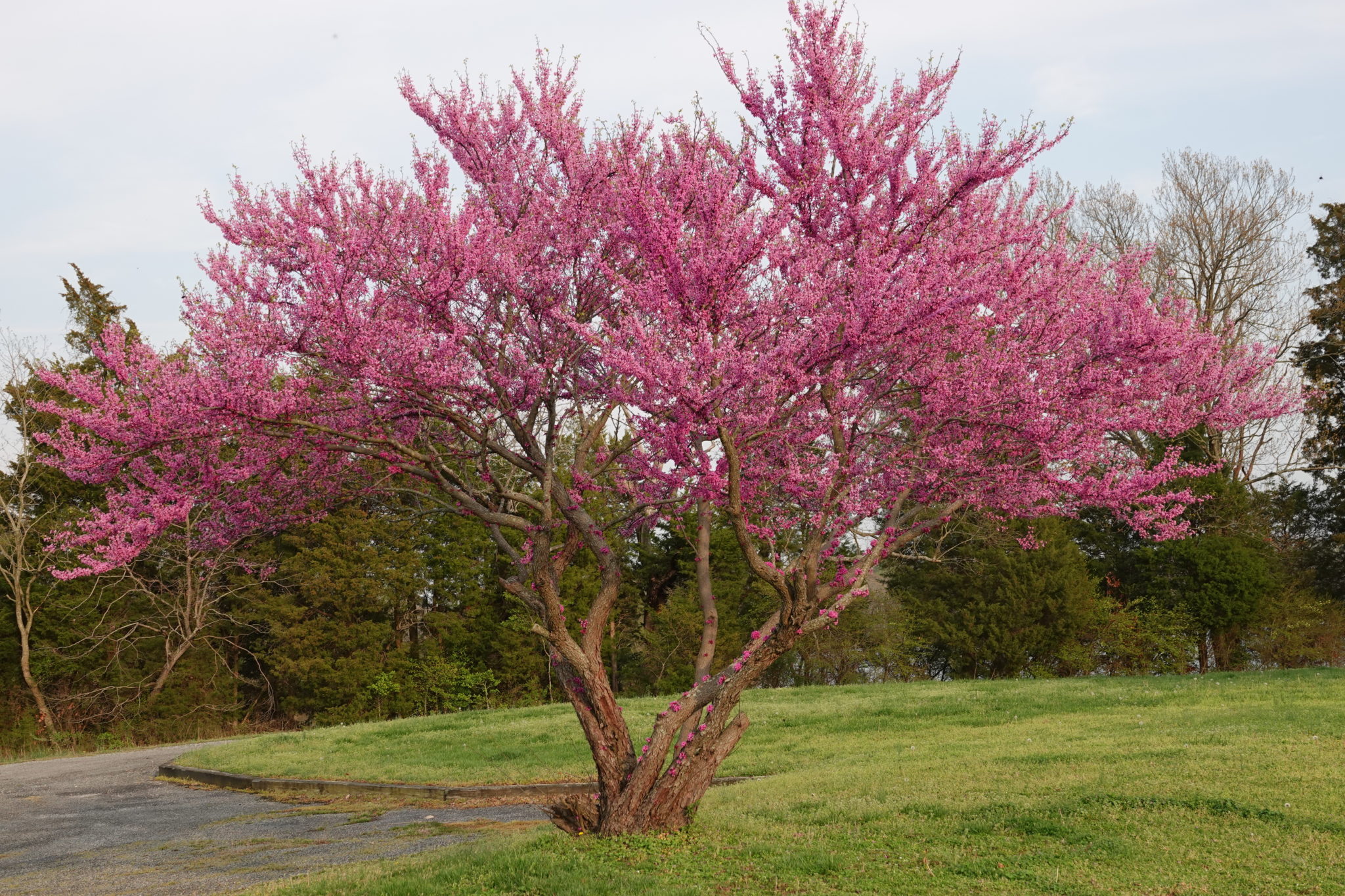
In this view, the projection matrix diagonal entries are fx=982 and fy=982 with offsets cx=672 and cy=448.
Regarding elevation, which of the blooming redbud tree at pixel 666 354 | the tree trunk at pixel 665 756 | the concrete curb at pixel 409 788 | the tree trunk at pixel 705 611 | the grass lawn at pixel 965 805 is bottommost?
the concrete curb at pixel 409 788

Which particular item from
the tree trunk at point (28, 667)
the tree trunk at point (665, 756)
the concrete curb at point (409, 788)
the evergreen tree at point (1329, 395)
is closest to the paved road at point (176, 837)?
the concrete curb at point (409, 788)

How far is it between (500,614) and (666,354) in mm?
24190

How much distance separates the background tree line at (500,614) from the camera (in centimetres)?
2684

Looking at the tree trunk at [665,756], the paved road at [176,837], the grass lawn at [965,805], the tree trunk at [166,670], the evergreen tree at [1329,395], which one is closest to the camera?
the grass lawn at [965,805]

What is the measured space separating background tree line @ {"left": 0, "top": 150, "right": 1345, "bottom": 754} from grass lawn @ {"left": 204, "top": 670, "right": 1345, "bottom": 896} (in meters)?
10.1

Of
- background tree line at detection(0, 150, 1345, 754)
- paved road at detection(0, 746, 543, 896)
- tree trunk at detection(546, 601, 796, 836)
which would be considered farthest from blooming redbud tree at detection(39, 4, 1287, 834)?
background tree line at detection(0, 150, 1345, 754)

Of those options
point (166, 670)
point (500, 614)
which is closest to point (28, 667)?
point (166, 670)

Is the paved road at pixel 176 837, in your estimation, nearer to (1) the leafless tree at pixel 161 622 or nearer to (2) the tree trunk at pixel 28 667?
(1) the leafless tree at pixel 161 622

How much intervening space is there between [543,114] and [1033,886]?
7462 mm

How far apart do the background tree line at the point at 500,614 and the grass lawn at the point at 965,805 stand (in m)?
10.1

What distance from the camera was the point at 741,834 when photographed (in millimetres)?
8016

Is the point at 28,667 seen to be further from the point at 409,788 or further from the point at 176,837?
the point at 176,837

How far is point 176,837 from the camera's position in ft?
35.9

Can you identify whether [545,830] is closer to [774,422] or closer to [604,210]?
[774,422]
